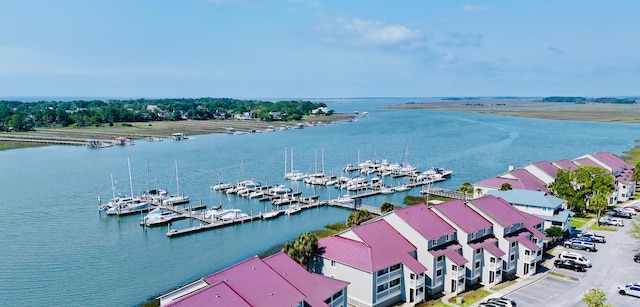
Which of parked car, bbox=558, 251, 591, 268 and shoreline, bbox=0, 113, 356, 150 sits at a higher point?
shoreline, bbox=0, 113, 356, 150

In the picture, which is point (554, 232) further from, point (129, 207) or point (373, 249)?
point (129, 207)

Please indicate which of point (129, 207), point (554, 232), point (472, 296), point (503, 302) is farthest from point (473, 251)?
point (129, 207)

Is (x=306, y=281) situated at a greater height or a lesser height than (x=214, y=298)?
lesser

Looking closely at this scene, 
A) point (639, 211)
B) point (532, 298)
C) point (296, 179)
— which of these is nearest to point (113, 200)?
point (296, 179)

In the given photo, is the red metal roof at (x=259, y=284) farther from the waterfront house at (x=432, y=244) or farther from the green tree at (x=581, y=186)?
the green tree at (x=581, y=186)

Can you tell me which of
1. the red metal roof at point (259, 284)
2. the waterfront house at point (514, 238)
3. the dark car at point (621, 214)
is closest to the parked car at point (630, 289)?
the waterfront house at point (514, 238)

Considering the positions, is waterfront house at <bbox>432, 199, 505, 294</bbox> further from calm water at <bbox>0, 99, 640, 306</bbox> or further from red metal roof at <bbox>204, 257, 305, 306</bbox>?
calm water at <bbox>0, 99, 640, 306</bbox>

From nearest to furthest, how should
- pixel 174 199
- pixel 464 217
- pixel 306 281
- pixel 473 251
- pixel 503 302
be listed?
pixel 306 281
pixel 503 302
pixel 473 251
pixel 464 217
pixel 174 199

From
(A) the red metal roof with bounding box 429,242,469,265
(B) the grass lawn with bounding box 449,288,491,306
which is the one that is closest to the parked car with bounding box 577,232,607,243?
(B) the grass lawn with bounding box 449,288,491,306
